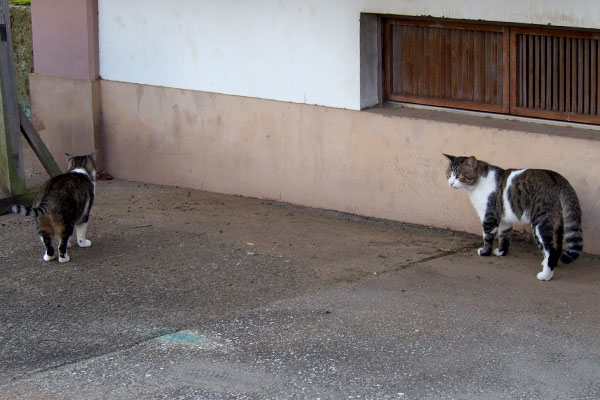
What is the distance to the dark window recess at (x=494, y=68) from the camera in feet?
24.9

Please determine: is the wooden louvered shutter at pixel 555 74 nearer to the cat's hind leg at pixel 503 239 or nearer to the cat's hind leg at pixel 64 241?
the cat's hind leg at pixel 503 239

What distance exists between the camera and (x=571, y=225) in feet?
23.0

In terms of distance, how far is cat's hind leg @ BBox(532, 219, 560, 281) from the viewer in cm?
691

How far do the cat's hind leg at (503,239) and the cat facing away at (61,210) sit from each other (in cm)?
346

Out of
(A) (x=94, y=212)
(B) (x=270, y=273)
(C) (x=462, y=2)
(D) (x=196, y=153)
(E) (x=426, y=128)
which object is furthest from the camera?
(D) (x=196, y=153)

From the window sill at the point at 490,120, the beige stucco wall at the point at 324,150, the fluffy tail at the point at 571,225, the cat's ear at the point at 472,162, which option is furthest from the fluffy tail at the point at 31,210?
the fluffy tail at the point at 571,225

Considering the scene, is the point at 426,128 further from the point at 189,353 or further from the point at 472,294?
the point at 189,353

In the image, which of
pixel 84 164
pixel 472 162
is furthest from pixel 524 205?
pixel 84 164

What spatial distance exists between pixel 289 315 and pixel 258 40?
379 centimetres

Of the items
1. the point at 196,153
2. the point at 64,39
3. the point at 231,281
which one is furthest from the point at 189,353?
the point at 64,39

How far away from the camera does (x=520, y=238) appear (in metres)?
8.04

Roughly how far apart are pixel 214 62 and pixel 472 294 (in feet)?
13.9

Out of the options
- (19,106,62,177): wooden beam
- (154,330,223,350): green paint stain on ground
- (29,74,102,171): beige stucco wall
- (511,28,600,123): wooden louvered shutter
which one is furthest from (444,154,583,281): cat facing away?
(29,74,102,171): beige stucco wall

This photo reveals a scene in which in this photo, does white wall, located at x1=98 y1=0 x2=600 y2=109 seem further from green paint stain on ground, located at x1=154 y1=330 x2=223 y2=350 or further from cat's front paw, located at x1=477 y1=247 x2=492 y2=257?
green paint stain on ground, located at x1=154 y1=330 x2=223 y2=350
